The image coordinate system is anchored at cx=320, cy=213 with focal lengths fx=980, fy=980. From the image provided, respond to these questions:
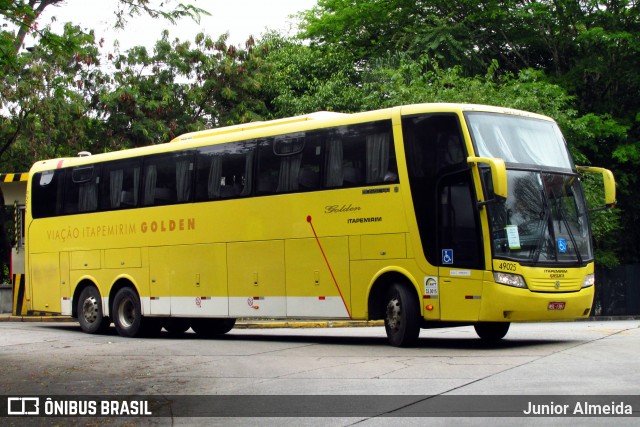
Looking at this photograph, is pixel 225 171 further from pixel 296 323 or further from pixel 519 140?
pixel 296 323

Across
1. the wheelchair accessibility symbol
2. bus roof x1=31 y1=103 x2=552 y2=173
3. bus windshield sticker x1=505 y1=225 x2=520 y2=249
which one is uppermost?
bus roof x1=31 y1=103 x2=552 y2=173

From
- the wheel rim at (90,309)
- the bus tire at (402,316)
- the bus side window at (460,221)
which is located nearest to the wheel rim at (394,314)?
the bus tire at (402,316)

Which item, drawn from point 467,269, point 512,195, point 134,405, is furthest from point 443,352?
point 134,405

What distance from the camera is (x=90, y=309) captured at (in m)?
21.8

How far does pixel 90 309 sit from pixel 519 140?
10895mm

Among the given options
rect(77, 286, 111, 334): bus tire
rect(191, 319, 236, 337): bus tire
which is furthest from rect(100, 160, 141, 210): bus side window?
rect(191, 319, 236, 337): bus tire

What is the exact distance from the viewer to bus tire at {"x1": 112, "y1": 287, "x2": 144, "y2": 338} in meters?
20.6

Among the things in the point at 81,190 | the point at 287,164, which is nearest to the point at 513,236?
the point at 287,164

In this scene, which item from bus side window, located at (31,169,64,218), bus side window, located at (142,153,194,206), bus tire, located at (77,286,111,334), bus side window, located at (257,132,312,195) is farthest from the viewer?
bus side window, located at (31,169,64,218)

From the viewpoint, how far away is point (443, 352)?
47.9 ft

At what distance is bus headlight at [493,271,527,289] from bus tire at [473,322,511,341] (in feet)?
6.16

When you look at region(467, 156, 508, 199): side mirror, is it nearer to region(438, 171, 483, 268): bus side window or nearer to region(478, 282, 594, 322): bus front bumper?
region(438, 171, 483, 268): bus side window

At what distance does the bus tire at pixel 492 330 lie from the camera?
16328mm

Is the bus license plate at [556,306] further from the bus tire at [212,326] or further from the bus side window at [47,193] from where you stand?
the bus side window at [47,193]
